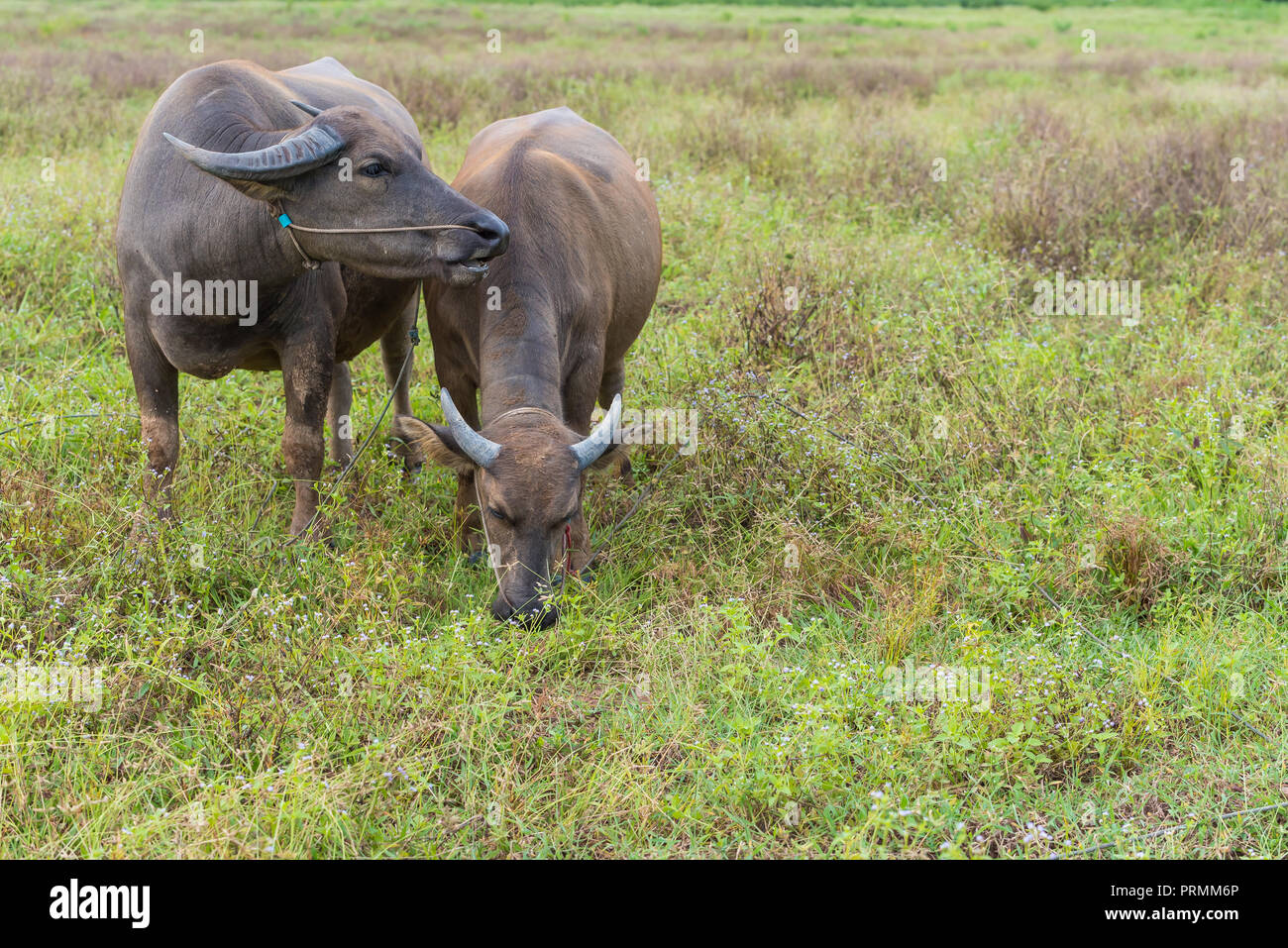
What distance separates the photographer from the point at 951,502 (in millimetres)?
5098

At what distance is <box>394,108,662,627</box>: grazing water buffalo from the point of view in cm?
403

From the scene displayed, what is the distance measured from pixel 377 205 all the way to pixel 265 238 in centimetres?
52

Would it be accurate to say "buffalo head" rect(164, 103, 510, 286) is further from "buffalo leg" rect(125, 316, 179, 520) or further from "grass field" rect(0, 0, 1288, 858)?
"grass field" rect(0, 0, 1288, 858)

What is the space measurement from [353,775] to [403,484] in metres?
2.09

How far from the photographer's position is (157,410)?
4.52m

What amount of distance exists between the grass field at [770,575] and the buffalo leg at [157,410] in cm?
17

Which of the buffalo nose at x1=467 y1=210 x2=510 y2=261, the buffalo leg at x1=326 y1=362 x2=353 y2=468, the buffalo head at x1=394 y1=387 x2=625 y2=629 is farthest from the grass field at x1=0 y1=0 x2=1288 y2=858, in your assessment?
the buffalo nose at x1=467 y1=210 x2=510 y2=261

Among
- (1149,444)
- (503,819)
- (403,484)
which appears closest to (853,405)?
(1149,444)

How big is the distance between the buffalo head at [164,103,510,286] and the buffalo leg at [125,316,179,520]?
0.90 metres
